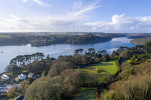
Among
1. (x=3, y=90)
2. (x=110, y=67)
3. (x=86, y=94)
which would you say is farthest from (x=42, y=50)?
(x=86, y=94)

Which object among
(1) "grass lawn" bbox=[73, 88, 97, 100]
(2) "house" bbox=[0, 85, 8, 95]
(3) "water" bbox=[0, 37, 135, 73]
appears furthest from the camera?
(3) "water" bbox=[0, 37, 135, 73]

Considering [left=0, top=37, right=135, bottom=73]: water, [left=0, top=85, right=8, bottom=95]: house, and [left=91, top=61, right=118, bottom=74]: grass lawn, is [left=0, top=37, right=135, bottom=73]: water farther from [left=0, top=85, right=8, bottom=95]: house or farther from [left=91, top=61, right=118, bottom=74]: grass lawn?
[left=91, top=61, right=118, bottom=74]: grass lawn

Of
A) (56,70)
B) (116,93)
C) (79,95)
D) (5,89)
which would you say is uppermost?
(116,93)

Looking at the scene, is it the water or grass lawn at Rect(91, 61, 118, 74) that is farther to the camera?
the water

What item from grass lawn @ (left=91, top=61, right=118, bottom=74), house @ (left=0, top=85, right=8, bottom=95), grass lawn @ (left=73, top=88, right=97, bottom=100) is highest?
grass lawn @ (left=91, top=61, right=118, bottom=74)

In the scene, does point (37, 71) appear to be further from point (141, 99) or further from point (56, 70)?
point (141, 99)

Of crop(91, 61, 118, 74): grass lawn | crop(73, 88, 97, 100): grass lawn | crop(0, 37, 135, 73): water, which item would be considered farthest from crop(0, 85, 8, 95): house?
crop(0, 37, 135, 73): water

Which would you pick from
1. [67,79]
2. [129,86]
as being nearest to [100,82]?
[67,79]

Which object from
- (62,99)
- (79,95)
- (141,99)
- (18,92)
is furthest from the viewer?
(18,92)
